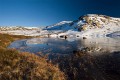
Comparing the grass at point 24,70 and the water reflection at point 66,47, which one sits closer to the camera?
the grass at point 24,70

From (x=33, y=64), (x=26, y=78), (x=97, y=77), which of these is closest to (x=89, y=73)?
(x=97, y=77)

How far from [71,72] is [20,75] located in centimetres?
821

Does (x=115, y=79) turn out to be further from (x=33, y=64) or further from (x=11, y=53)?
(x=11, y=53)

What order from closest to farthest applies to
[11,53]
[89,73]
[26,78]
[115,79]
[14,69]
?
[26,78] → [14,69] → [115,79] → [89,73] → [11,53]

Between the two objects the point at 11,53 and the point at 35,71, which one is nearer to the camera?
the point at 35,71

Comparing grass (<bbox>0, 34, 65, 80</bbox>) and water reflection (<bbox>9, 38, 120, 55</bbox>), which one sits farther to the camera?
water reflection (<bbox>9, 38, 120, 55</bbox>)

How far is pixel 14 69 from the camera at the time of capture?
2306 centimetres

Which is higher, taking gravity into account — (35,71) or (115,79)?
(35,71)

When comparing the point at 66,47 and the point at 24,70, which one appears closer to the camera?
the point at 24,70

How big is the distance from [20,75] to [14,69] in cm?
179

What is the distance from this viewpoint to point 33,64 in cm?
2428

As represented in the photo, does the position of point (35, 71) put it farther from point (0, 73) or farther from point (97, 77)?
point (97, 77)

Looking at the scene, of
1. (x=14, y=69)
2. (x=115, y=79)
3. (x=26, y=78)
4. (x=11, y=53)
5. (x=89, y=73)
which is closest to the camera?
(x=26, y=78)

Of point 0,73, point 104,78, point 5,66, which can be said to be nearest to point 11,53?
point 5,66
